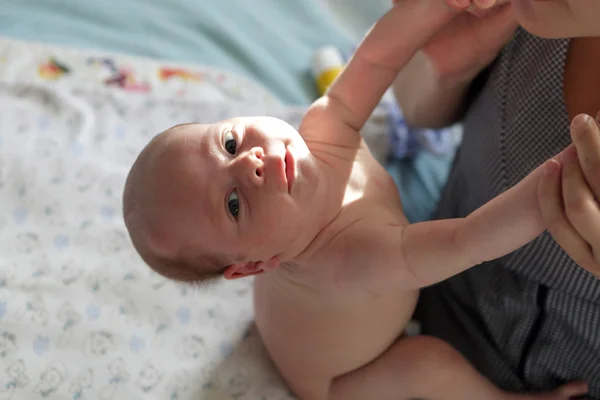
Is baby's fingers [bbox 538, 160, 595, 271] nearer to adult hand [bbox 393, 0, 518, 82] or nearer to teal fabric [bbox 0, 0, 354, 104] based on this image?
adult hand [bbox 393, 0, 518, 82]

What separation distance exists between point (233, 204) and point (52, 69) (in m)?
0.85

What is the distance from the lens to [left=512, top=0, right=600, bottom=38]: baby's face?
619 mm

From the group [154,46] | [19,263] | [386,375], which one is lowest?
[19,263]

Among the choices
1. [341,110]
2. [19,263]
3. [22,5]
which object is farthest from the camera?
[22,5]

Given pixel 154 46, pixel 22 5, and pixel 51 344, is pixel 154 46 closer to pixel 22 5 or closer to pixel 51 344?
pixel 22 5

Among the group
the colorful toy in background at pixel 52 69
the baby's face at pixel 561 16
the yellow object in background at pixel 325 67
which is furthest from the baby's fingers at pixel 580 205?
→ the colorful toy in background at pixel 52 69

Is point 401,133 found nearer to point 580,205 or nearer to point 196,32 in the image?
point 196,32

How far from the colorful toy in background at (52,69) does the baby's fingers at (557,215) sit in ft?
3.77

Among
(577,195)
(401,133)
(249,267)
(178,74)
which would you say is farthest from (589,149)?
(178,74)

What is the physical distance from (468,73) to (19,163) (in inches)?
34.0

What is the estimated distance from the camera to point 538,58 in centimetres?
83

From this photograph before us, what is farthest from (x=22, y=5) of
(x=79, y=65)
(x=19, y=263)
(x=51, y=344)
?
(x=51, y=344)

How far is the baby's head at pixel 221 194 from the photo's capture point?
77 centimetres

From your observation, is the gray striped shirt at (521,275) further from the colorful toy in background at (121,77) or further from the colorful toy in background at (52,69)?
the colorful toy in background at (52,69)
